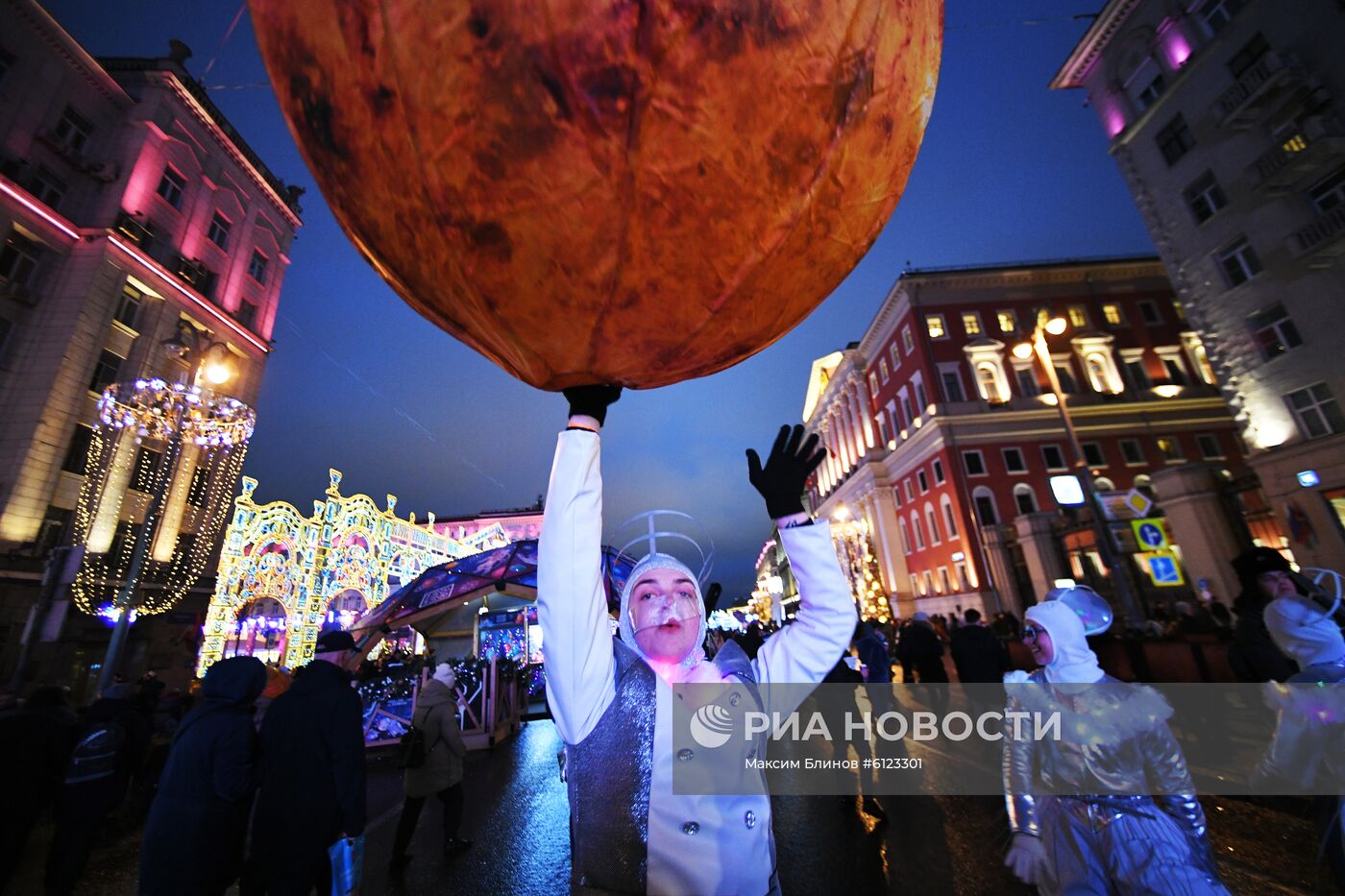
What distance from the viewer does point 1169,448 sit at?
28406 mm

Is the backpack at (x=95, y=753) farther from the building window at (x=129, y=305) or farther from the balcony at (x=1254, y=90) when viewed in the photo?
the balcony at (x=1254, y=90)

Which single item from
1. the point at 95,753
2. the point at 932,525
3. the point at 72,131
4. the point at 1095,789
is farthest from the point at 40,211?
the point at 932,525

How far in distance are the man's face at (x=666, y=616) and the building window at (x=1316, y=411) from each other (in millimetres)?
20523

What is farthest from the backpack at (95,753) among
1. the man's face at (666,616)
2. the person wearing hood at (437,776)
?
the man's face at (666,616)

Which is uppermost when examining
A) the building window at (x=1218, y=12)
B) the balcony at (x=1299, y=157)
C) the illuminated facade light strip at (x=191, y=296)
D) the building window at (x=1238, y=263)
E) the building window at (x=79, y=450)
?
the building window at (x=1218, y=12)

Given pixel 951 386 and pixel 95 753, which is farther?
pixel 951 386

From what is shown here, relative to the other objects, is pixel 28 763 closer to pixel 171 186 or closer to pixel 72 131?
pixel 72 131

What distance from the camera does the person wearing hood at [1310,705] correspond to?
296 centimetres

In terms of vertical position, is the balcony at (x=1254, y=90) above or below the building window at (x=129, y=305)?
above

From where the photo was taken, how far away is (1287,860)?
3.88 metres

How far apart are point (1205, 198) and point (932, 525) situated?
17859mm

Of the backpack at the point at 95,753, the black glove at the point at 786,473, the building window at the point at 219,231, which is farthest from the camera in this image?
the building window at the point at 219,231

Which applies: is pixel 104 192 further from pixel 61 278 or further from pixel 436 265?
pixel 436 265

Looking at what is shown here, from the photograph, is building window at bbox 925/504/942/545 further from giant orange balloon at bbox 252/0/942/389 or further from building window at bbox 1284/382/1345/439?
giant orange balloon at bbox 252/0/942/389
